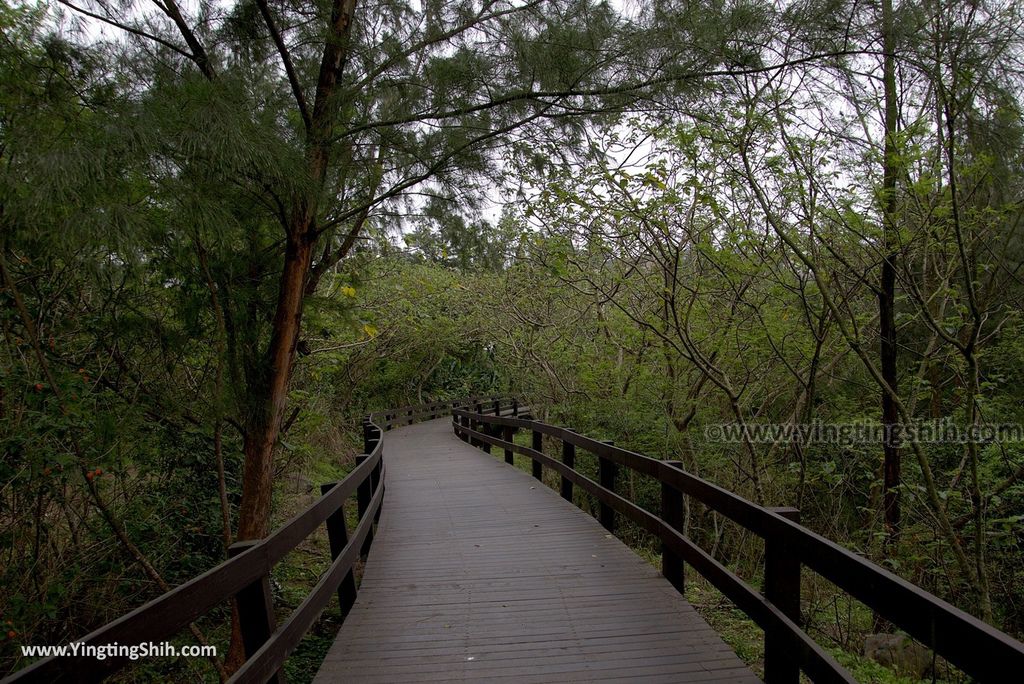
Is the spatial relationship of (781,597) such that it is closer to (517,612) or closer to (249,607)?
(517,612)

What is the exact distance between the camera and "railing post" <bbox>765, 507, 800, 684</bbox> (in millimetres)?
2984

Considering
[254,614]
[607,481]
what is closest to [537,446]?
[607,481]

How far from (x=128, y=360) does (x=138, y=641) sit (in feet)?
16.8

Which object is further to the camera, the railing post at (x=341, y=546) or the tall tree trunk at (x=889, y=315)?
the tall tree trunk at (x=889, y=315)

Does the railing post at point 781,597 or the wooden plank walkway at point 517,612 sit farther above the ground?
the railing post at point 781,597

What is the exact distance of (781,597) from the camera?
3.09 m

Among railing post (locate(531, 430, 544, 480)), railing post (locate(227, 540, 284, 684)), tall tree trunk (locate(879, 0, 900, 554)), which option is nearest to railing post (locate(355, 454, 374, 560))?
railing post (locate(227, 540, 284, 684))

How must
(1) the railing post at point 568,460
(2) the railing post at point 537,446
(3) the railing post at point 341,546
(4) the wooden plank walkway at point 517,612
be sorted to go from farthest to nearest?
(2) the railing post at point 537,446 → (1) the railing post at point 568,460 → (3) the railing post at point 341,546 → (4) the wooden plank walkway at point 517,612

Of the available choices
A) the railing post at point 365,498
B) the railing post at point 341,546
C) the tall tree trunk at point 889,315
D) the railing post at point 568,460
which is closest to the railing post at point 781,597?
the railing post at point 341,546

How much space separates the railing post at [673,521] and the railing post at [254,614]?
2779 millimetres

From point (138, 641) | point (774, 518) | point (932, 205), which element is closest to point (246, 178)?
point (138, 641)

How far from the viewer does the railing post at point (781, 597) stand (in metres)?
2.98

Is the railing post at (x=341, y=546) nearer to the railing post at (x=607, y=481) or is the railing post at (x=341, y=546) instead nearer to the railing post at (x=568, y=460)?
the railing post at (x=607, y=481)

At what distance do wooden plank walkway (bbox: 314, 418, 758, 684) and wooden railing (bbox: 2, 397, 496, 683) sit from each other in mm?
402
